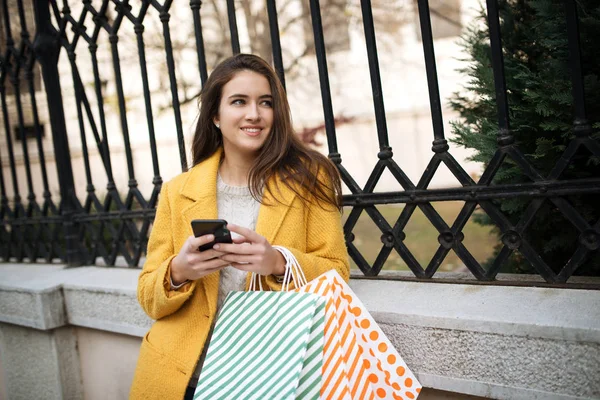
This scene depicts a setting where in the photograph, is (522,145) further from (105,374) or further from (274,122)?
(105,374)

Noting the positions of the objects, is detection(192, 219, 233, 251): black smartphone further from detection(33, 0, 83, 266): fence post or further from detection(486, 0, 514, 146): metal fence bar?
detection(33, 0, 83, 266): fence post

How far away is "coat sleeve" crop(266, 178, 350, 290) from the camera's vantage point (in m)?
2.05

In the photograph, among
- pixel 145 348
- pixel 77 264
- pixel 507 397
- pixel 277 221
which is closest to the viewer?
pixel 507 397

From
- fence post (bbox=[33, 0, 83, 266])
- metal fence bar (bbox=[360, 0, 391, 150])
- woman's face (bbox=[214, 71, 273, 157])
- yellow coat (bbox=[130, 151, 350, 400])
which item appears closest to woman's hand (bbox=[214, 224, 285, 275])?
yellow coat (bbox=[130, 151, 350, 400])

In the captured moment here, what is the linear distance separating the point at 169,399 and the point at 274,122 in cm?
116

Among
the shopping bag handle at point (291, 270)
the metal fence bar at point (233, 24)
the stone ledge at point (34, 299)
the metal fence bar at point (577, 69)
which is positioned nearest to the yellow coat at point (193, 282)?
the shopping bag handle at point (291, 270)

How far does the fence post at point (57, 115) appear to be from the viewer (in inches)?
140

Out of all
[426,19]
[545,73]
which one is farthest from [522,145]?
[426,19]

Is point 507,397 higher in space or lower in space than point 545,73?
lower

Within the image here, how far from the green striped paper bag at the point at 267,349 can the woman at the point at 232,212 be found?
20 centimetres

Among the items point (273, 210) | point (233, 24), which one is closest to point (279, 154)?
point (273, 210)

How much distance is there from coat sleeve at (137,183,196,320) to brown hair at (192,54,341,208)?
388 mm

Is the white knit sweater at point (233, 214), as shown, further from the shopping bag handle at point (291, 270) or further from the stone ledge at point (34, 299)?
the stone ledge at point (34, 299)

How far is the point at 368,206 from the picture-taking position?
231 cm
